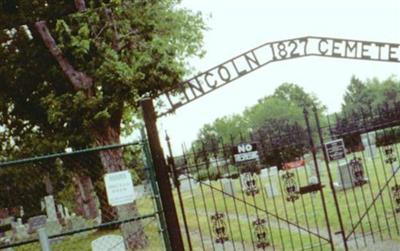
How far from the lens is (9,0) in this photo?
15070mm

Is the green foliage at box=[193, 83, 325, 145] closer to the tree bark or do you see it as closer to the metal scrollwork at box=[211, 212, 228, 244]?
the tree bark

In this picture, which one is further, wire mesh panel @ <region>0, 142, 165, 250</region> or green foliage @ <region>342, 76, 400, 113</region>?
green foliage @ <region>342, 76, 400, 113</region>

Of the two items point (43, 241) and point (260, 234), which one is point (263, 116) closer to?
point (260, 234)

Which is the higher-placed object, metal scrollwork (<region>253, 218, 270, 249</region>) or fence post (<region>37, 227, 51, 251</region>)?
fence post (<region>37, 227, 51, 251</region>)

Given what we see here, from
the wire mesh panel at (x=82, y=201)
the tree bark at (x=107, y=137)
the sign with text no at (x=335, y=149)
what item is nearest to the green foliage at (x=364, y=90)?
the wire mesh panel at (x=82, y=201)

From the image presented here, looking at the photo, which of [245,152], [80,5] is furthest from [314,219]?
[80,5]

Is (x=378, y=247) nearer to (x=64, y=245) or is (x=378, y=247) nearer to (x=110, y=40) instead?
(x=110, y=40)

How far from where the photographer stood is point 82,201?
3084cm

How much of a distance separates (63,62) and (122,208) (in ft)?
14.8

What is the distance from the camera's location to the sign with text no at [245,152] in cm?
738

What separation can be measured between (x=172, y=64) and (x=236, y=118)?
95.3m

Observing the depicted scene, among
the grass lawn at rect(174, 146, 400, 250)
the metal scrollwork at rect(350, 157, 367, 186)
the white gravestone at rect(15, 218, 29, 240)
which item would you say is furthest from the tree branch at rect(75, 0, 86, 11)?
the white gravestone at rect(15, 218, 29, 240)

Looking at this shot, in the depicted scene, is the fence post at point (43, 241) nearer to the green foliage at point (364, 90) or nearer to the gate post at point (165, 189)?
the gate post at point (165, 189)

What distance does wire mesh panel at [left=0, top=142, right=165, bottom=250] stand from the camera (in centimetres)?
1337
